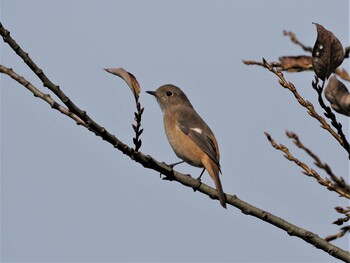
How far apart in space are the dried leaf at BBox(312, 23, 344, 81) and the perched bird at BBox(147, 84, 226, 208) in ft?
10.4

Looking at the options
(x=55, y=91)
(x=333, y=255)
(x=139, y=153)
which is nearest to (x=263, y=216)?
(x=333, y=255)

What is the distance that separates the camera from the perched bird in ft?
21.7

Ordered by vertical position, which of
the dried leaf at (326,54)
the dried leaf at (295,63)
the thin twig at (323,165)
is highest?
the dried leaf at (295,63)

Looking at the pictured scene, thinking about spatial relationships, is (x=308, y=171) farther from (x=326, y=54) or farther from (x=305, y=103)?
(x=326, y=54)

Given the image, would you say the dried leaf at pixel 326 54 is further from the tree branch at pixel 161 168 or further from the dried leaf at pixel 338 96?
the tree branch at pixel 161 168

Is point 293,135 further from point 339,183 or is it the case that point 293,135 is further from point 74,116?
point 74,116

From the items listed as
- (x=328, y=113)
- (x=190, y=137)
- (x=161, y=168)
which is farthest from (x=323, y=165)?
(x=190, y=137)

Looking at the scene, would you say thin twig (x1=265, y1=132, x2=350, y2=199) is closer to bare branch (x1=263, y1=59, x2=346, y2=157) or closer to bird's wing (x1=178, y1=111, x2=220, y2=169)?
bare branch (x1=263, y1=59, x2=346, y2=157)

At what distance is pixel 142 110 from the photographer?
327cm

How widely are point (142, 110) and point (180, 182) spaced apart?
35.6 inches

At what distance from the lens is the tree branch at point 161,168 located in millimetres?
2865

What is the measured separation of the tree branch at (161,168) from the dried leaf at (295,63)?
89 cm

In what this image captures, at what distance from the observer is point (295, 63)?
3211 millimetres

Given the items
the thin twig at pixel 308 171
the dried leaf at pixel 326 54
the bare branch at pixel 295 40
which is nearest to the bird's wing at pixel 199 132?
the bare branch at pixel 295 40
